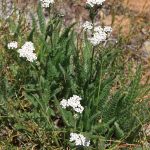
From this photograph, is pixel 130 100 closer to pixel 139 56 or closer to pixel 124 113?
pixel 124 113

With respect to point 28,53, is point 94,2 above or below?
above

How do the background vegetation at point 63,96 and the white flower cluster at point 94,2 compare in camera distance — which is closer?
the white flower cluster at point 94,2

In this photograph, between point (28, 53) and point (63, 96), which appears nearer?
point (28, 53)

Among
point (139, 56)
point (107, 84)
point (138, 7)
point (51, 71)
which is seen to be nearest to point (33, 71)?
point (51, 71)

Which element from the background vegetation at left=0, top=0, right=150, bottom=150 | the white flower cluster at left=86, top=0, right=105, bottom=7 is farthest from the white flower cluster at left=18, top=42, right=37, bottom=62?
the white flower cluster at left=86, top=0, right=105, bottom=7

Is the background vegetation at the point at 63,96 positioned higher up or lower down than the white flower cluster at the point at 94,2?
lower down

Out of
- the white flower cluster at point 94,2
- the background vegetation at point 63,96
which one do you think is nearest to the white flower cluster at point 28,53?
the background vegetation at point 63,96

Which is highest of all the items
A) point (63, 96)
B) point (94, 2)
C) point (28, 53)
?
point (94, 2)

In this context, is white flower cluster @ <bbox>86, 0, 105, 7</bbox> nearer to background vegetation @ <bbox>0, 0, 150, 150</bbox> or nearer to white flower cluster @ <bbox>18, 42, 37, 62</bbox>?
background vegetation @ <bbox>0, 0, 150, 150</bbox>

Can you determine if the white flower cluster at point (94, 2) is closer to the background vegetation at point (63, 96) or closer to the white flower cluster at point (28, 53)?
the background vegetation at point (63, 96)

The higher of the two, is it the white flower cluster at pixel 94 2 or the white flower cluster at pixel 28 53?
the white flower cluster at pixel 94 2

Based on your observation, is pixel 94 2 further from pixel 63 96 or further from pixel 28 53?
pixel 63 96

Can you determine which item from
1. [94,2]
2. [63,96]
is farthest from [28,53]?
[63,96]
